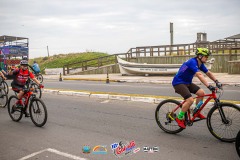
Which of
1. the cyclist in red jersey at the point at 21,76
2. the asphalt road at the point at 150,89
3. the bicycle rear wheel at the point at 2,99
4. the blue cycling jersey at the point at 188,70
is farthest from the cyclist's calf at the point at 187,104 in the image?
the bicycle rear wheel at the point at 2,99

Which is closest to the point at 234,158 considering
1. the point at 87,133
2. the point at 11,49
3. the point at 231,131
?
the point at 231,131

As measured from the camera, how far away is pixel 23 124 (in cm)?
690

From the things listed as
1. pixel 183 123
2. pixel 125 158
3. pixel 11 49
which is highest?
pixel 11 49

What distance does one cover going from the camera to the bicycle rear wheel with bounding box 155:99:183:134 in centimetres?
562

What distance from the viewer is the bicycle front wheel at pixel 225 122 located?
15.6ft

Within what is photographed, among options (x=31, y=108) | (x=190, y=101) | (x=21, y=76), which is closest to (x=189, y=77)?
(x=190, y=101)

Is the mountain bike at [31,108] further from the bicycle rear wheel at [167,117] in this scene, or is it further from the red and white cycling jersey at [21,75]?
the bicycle rear wheel at [167,117]

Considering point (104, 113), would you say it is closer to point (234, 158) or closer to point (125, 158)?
point (125, 158)

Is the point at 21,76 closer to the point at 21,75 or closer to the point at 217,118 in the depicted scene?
the point at 21,75

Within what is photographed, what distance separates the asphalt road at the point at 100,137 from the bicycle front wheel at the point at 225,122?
0.19 metres

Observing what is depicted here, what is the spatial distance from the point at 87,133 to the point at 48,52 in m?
59.1

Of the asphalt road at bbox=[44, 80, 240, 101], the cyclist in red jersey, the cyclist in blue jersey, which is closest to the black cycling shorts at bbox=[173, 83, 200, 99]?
the cyclist in blue jersey

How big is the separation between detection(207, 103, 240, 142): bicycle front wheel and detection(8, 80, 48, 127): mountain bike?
4.06 meters

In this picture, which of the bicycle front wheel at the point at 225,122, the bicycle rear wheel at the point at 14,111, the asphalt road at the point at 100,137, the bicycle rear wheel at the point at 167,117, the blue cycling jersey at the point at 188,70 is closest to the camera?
the asphalt road at the point at 100,137
